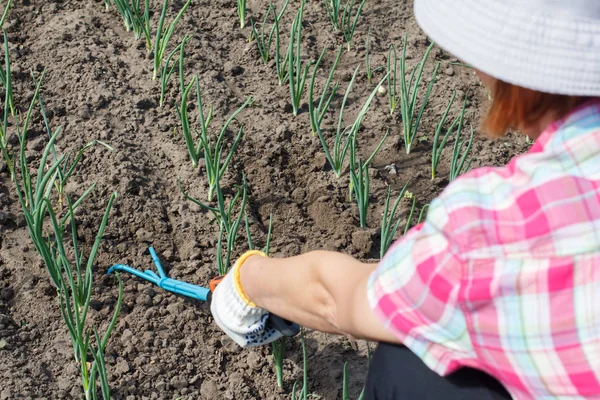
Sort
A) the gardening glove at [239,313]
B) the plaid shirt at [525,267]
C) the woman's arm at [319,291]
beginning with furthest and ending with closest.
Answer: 1. the gardening glove at [239,313]
2. the woman's arm at [319,291]
3. the plaid shirt at [525,267]

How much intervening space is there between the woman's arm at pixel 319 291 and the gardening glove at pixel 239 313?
0.03 m

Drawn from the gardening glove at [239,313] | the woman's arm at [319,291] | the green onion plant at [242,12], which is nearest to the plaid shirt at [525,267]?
the woman's arm at [319,291]

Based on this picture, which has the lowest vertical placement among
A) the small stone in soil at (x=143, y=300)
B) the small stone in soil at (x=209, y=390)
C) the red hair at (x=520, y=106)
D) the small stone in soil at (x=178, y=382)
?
the small stone in soil at (x=209, y=390)

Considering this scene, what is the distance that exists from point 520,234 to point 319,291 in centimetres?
48

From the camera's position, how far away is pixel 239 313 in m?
1.82

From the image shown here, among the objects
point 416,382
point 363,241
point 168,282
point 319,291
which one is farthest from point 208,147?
point 416,382

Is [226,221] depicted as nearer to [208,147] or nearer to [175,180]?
[208,147]

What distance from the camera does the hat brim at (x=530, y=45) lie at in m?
1.15

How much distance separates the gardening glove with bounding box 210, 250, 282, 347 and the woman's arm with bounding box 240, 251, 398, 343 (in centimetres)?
3

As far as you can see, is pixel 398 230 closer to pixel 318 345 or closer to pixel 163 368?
Result: pixel 318 345

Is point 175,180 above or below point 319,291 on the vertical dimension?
below

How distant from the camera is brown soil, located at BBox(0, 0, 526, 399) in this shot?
2.19 meters

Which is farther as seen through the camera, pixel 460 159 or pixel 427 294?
pixel 460 159

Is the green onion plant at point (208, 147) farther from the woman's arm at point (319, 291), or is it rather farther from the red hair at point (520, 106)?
the red hair at point (520, 106)
